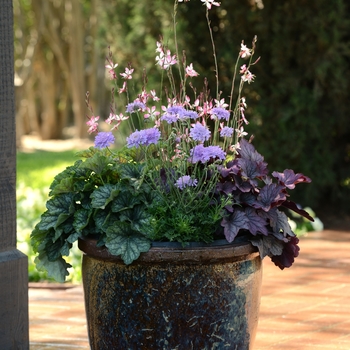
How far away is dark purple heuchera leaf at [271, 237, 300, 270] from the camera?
10.2 feet

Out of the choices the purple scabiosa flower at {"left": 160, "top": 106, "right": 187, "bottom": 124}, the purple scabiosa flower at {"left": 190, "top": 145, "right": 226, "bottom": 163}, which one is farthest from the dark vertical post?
the purple scabiosa flower at {"left": 190, "top": 145, "right": 226, "bottom": 163}

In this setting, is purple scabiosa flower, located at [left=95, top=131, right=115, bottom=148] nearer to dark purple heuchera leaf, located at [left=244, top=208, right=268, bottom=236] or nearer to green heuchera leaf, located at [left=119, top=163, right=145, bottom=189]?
green heuchera leaf, located at [left=119, top=163, right=145, bottom=189]

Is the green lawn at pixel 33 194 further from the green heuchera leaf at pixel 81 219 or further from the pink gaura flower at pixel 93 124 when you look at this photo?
the green heuchera leaf at pixel 81 219

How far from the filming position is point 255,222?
9.53ft

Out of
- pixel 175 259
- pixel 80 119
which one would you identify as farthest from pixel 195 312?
pixel 80 119

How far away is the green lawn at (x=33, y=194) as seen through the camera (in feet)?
19.1

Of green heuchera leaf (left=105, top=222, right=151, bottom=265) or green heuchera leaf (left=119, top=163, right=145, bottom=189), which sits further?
green heuchera leaf (left=119, top=163, right=145, bottom=189)

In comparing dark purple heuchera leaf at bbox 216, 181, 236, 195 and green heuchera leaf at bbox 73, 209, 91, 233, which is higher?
dark purple heuchera leaf at bbox 216, 181, 236, 195

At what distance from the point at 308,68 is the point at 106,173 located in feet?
14.9

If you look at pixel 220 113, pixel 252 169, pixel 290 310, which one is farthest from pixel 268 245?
pixel 290 310

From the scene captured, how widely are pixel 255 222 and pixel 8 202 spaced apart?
1121mm

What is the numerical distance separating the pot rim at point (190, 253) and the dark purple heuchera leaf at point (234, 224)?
5 cm

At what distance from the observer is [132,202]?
2.93 meters

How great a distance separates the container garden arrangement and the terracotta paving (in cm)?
90
